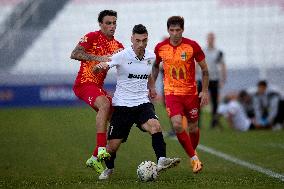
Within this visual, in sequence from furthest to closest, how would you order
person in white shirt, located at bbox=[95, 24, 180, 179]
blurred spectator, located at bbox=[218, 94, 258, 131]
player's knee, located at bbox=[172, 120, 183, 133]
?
blurred spectator, located at bbox=[218, 94, 258, 131]
player's knee, located at bbox=[172, 120, 183, 133]
person in white shirt, located at bbox=[95, 24, 180, 179]

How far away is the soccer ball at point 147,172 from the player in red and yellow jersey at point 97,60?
762 mm

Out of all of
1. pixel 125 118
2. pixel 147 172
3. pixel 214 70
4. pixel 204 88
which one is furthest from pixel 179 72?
pixel 214 70

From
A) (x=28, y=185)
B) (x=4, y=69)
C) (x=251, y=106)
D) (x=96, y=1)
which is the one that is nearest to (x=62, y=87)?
(x=4, y=69)

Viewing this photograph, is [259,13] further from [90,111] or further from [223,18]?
[90,111]

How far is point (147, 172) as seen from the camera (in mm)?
9805

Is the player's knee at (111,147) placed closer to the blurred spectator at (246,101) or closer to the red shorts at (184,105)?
the red shorts at (184,105)

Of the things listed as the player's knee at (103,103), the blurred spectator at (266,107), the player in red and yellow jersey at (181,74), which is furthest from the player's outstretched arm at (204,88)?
the blurred spectator at (266,107)

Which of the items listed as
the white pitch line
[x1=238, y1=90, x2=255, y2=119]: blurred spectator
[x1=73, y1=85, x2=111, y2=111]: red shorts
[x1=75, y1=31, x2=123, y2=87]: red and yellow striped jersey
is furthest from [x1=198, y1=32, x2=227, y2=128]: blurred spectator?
[x1=73, y1=85, x2=111, y2=111]: red shorts

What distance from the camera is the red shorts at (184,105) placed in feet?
37.8

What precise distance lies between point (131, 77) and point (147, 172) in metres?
1.33

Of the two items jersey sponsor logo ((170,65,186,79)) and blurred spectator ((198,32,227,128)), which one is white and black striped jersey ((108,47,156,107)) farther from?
blurred spectator ((198,32,227,128))

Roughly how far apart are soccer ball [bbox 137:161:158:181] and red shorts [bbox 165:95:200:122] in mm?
1663

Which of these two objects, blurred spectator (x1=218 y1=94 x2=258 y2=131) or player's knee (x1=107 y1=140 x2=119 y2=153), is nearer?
player's knee (x1=107 y1=140 x2=119 y2=153)

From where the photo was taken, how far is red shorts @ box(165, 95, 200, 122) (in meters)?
11.5
